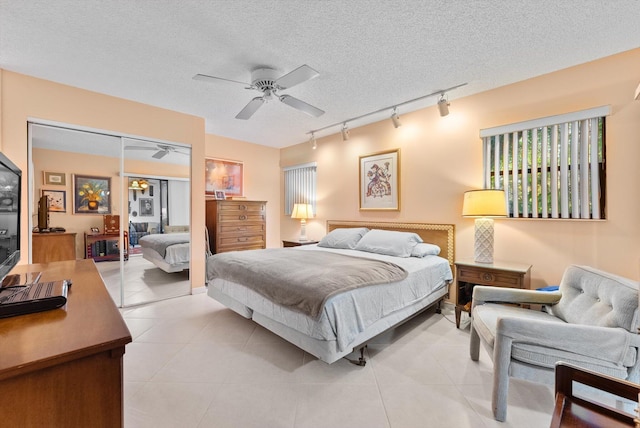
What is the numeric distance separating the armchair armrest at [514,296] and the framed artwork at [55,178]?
4.48 metres

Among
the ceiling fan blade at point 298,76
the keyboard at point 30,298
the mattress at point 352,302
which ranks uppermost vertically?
the ceiling fan blade at point 298,76

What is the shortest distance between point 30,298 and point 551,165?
12.9 ft

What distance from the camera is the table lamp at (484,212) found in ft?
8.86

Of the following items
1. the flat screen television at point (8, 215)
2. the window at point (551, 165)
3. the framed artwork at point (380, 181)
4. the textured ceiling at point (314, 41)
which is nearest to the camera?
the flat screen television at point (8, 215)

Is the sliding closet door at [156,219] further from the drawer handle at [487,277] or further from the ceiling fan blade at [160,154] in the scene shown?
the drawer handle at [487,277]

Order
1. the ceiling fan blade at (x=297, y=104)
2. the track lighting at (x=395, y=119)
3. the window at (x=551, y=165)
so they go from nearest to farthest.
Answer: the window at (x=551, y=165) → the ceiling fan blade at (x=297, y=104) → the track lighting at (x=395, y=119)

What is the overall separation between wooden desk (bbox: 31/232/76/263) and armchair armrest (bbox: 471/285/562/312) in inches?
170

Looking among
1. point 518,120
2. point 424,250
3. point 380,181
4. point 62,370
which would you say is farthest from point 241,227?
point 518,120

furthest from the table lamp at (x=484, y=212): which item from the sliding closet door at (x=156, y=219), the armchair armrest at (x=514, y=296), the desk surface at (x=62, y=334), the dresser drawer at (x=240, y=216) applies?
the sliding closet door at (x=156, y=219)

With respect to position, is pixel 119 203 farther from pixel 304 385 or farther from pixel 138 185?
pixel 304 385

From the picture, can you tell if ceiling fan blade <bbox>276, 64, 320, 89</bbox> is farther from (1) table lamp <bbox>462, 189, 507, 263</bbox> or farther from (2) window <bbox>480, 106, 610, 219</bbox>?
(2) window <bbox>480, 106, 610, 219</bbox>

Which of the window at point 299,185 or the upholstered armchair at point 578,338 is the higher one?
the window at point 299,185

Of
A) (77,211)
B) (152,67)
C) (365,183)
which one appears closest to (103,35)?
(152,67)

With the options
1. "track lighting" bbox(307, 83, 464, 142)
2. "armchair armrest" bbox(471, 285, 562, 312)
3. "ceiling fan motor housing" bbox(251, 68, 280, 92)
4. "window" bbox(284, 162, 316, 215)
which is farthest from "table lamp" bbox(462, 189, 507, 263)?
"window" bbox(284, 162, 316, 215)
